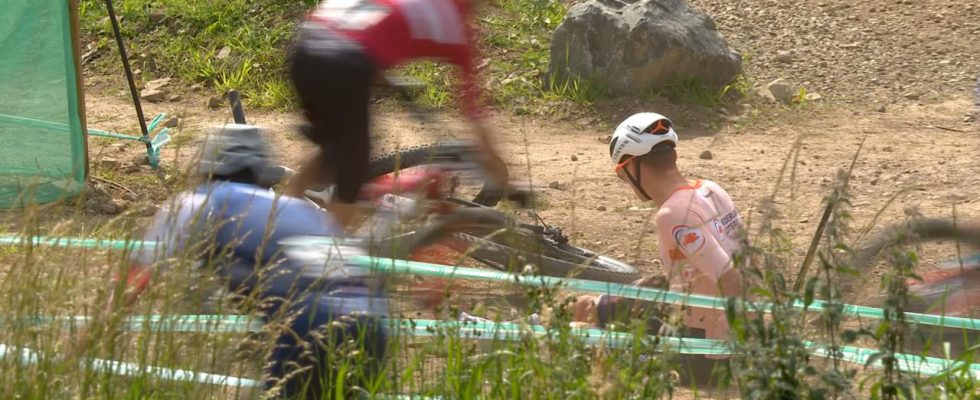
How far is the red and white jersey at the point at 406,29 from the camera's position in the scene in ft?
16.5

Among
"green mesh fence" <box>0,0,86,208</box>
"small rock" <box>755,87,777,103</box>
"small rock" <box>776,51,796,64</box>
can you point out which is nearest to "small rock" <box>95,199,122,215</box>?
"green mesh fence" <box>0,0,86,208</box>

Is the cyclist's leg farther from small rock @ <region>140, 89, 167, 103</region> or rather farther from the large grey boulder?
small rock @ <region>140, 89, 167, 103</region>

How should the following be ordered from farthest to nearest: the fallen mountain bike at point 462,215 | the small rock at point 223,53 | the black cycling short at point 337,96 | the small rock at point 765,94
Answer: the small rock at point 223,53
the small rock at point 765,94
the fallen mountain bike at point 462,215
the black cycling short at point 337,96

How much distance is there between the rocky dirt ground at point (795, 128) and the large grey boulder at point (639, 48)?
0.68ft

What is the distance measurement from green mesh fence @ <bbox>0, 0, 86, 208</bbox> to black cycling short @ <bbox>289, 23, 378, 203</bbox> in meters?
2.40

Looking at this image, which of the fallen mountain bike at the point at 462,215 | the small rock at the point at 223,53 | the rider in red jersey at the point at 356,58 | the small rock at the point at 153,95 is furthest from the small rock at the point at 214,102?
the rider in red jersey at the point at 356,58

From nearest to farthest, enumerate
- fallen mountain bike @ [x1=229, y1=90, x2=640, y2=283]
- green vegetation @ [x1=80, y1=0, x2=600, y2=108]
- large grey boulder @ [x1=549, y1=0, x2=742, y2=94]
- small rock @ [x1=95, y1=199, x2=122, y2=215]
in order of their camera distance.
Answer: fallen mountain bike @ [x1=229, y1=90, x2=640, y2=283]
small rock @ [x1=95, y1=199, x2=122, y2=215]
large grey boulder @ [x1=549, y1=0, x2=742, y2=94]
green vegetation @ [x1=80, y1=0, x2=600, y2=108]

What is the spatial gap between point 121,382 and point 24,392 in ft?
0.71

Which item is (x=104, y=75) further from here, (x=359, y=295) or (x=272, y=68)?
(x=359, y=295)

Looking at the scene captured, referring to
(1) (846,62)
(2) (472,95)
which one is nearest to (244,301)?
(2) (472,95)

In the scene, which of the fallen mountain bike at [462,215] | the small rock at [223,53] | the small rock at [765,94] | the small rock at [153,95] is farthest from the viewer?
the small rock at [223,53]

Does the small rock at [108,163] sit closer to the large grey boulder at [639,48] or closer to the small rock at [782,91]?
the large grey boulder at [639,48]

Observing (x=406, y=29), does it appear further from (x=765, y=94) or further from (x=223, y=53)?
(x=223, y=53)

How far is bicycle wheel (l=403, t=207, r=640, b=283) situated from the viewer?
5.60 metres
